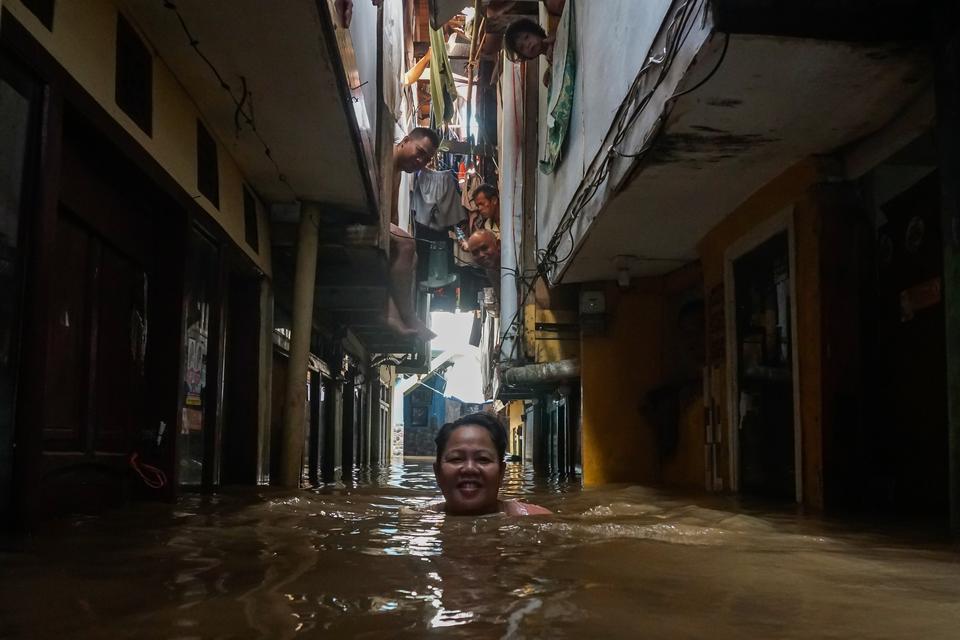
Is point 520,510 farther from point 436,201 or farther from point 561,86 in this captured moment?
point 436,201

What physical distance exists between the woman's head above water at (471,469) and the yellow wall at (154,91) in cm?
255

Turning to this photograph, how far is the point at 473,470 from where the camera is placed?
17.1 ft

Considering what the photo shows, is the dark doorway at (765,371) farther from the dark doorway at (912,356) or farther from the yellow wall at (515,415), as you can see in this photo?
the yellow wall at (515,415)

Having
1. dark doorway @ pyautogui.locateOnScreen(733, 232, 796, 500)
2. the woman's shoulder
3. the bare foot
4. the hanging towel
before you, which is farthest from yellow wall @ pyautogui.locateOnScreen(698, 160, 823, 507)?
the hanging towel

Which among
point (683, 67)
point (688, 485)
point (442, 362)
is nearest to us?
point (683, 67)

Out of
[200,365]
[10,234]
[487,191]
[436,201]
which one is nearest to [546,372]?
[200,365]

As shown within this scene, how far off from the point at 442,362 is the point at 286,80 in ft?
A: 104

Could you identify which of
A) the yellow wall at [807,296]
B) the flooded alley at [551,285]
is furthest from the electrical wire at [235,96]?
the yellow wall at [807,296]

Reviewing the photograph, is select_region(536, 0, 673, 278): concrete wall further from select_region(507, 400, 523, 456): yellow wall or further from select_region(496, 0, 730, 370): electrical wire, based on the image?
select_region(507, 400, 523, 456): yellow wall

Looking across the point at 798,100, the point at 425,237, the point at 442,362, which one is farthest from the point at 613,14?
the point at 442,362

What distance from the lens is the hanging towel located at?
1817 cm

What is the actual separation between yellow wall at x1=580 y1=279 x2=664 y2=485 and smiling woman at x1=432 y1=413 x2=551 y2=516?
4829 millimetres

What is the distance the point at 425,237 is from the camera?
1847 cm

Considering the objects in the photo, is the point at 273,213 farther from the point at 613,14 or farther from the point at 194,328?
the point at 613,14
